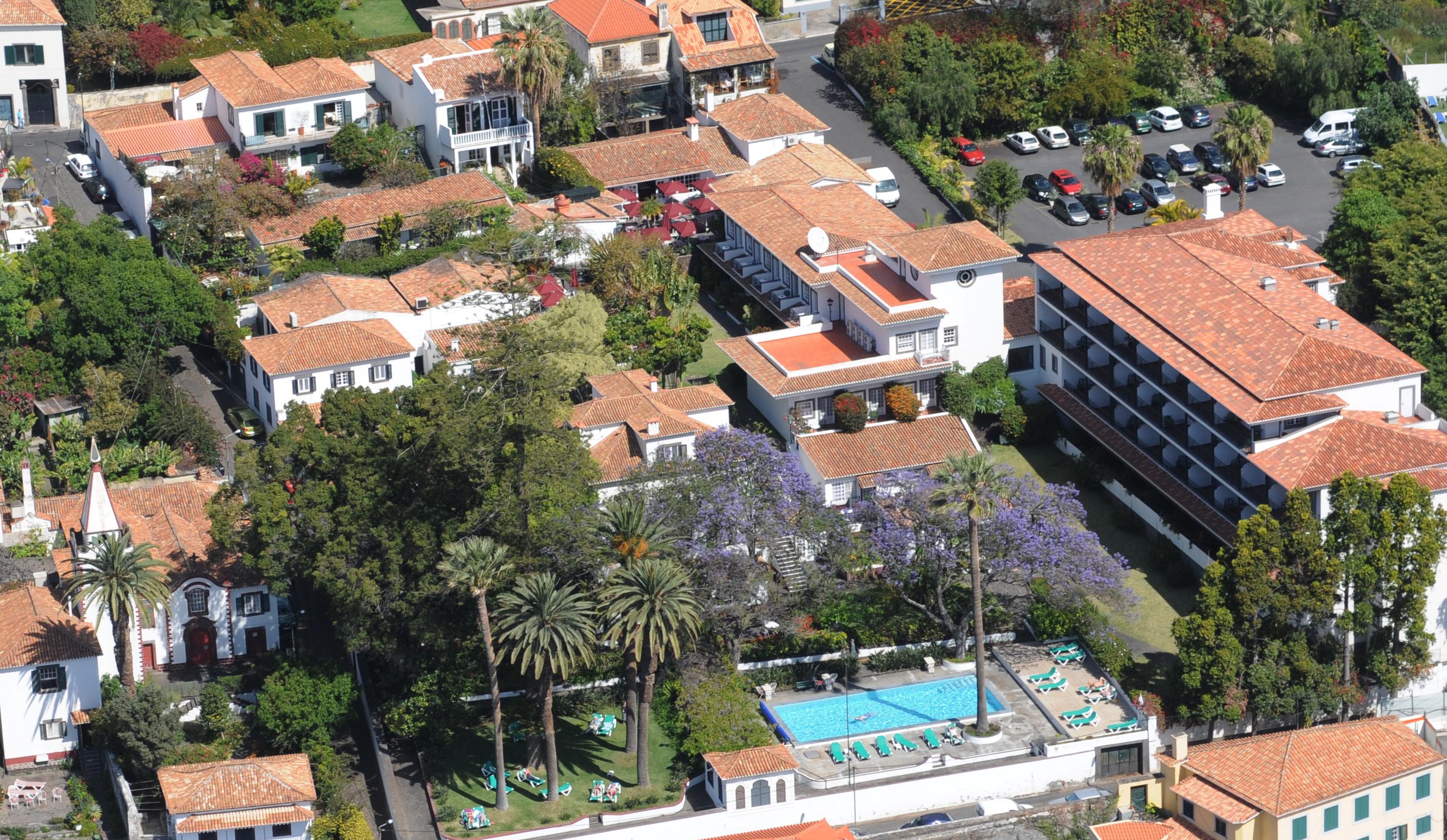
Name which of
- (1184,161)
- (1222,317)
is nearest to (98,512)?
(1222,317)

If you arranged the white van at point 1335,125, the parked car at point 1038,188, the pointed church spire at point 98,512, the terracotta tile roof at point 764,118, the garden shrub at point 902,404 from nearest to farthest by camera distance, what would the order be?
the pointed church spire at point 98,512
the garden shrub at point 902,404
the terracotta tile roof at point 764,118
the parked car at point 1038,188
the white van at point 1335,125

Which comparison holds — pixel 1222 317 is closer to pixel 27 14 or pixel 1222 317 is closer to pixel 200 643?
pixel 200 643

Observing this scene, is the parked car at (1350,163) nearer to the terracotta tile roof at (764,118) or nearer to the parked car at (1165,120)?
the parked car at (1165,120)

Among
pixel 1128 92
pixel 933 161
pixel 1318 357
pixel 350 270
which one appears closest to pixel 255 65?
pixel 350 270

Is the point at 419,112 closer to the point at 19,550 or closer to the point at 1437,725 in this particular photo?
the point at 19,550

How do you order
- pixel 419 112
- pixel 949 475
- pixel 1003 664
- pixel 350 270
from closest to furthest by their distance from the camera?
pixel 949 475
pixel 1003 664
pixel 350 270
pixel 419 112

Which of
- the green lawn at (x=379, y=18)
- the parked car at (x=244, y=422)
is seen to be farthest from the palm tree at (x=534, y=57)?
the parked car at (x=244, y=422)
